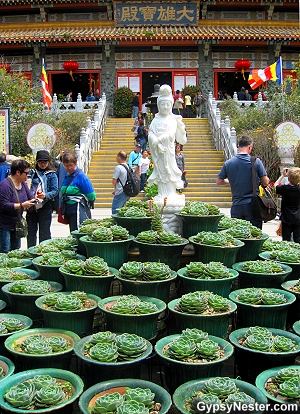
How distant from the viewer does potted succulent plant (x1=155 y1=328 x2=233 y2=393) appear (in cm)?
305

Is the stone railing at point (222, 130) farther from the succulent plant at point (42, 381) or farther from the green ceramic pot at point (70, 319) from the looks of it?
the succulent plant at point (42, 381)

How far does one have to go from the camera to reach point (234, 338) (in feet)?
11.1

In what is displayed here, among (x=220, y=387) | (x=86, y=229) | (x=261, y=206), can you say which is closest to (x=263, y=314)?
(x=220, y=387)

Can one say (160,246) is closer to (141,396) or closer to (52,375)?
(52,375)

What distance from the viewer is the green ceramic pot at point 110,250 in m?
4.48

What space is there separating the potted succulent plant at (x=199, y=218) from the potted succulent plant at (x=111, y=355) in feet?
6.23

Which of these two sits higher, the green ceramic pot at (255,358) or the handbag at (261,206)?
the handbag at (261,206)

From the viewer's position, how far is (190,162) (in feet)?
52.0

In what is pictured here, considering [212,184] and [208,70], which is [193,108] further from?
[212,184]

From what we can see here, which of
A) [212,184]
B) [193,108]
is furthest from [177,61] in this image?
[212,184]

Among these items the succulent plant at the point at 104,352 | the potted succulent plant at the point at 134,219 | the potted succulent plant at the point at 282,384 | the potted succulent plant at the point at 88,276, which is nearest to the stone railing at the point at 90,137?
the potted succulent plant at the point at 134,219

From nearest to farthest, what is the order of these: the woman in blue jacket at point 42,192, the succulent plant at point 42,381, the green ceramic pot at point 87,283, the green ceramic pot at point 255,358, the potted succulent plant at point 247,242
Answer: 1. the succulent plant at point 42,381
2. the green ceramic pot at point 255,358
3. the green ceramic pot at point 87,283
4. the potted succulent plant at point 247,242
5. the woman in blue jacket at point 42,192

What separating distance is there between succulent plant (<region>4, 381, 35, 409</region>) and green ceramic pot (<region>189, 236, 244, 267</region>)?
6.98 ft

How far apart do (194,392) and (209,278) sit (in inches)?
49.6
